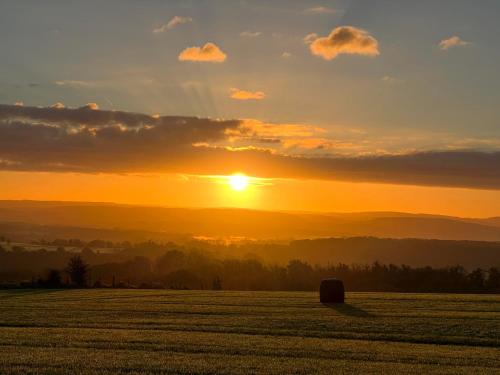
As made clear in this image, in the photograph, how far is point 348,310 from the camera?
117ft

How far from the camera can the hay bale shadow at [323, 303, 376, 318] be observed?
33.1 meters

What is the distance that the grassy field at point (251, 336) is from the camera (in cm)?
1880

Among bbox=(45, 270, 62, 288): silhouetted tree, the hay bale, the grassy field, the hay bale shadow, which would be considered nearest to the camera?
the grassy field

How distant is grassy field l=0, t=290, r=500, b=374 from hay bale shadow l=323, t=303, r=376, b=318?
58 millimetres

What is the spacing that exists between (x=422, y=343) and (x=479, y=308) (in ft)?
40.6

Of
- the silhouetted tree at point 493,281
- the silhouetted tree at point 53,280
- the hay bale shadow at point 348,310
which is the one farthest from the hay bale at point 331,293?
the silhouetted tree at point 53,280

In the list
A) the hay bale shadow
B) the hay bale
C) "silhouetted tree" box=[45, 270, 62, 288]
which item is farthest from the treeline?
the hay bale shadow

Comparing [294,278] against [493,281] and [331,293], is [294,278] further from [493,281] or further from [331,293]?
[331,293]

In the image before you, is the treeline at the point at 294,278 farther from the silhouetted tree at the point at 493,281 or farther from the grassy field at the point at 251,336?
the grassy field at the point at 251,336

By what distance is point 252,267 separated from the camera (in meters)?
89.1

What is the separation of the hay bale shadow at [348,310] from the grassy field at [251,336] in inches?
2.3

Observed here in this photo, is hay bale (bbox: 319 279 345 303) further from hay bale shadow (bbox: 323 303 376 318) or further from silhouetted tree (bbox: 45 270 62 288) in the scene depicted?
silhouetted tree (bbox: 45 270 62 288)

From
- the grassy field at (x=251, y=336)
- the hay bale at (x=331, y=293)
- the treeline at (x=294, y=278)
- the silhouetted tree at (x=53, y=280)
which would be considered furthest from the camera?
the treeline at (x=294, y=278)

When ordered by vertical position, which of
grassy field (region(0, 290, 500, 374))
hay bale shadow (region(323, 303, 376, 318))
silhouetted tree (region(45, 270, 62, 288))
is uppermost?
silhouetted tree (region(45, 270, 62, 288))
